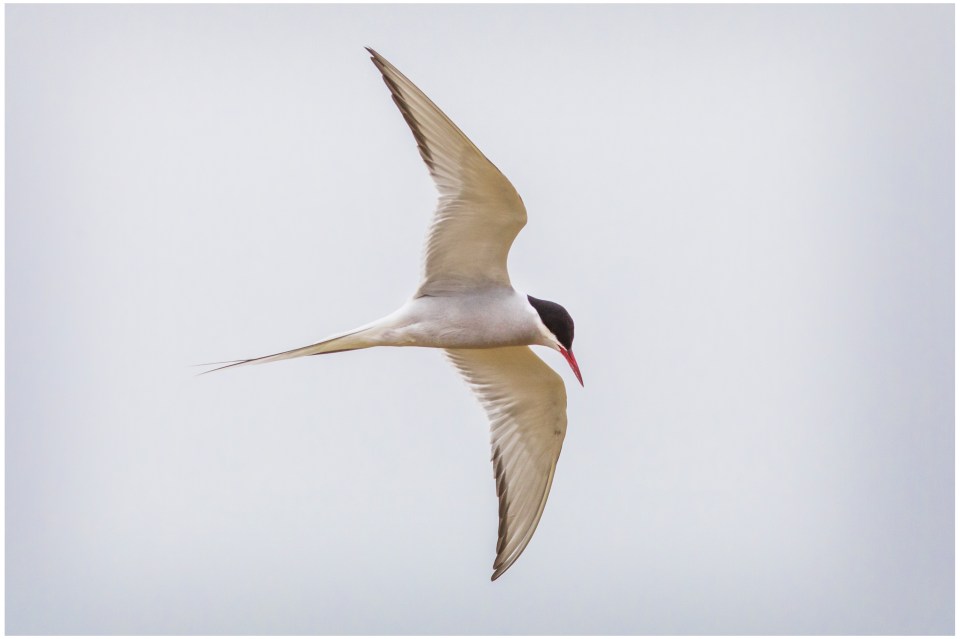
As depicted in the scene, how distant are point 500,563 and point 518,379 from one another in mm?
543

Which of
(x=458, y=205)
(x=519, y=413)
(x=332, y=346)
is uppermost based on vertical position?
(x=458, y=205)

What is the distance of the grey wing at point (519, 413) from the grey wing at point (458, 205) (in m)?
0.33

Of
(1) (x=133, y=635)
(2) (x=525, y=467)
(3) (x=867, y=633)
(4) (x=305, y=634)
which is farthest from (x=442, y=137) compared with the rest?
(3) (x=867, y=633)

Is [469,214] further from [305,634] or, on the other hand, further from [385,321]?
[305,634]

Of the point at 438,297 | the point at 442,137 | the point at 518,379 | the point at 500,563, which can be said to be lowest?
the point at 500,563

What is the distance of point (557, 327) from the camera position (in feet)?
9.55

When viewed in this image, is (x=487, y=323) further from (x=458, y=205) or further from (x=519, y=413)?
(x=519, y=413)

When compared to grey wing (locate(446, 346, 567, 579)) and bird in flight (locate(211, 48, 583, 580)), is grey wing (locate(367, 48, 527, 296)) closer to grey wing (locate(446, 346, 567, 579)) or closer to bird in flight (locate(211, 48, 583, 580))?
bird in flight (locate(211, 48, 583, 580))

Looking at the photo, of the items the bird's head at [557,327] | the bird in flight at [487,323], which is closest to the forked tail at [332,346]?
the bird in flight at [487,323]

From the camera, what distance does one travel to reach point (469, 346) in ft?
9.86

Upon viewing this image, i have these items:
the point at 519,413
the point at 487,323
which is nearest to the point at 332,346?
the point at 487,323

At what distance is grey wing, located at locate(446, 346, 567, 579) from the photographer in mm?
3227

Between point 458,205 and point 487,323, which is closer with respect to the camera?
point 458,205

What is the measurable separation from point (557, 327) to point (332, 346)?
0.59 m
